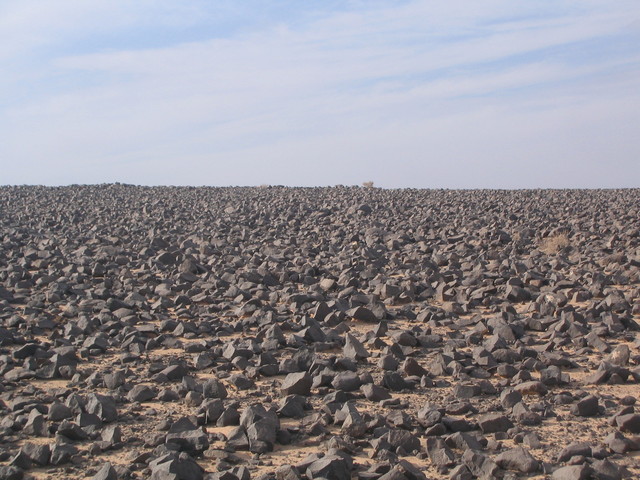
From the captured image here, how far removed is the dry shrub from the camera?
516 inches

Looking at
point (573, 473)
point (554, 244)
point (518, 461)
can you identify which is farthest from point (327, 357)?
point (554, 244)

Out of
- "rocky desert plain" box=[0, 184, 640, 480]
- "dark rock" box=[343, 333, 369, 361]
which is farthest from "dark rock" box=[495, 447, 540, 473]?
"dark rock" box=[343, 333, 369, 361]

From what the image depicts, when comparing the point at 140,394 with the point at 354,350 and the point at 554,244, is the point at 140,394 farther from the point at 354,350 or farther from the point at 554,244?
the point at 554,244

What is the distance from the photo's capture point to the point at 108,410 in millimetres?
5242

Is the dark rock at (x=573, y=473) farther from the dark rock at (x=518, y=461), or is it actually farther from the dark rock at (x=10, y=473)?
the dark rock at (x=10, y=473)

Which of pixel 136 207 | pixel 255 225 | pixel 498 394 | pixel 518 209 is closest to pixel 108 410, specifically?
pixel 498 394

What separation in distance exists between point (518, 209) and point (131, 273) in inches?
452

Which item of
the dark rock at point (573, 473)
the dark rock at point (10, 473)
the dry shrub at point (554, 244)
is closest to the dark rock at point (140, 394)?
the dark rock at point (10, 473)

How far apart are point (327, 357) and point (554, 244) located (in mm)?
7727

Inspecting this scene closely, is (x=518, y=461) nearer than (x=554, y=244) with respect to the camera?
Yes

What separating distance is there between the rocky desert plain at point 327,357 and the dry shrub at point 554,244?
0.15 feet

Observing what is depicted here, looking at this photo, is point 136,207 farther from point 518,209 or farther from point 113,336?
point 113,336

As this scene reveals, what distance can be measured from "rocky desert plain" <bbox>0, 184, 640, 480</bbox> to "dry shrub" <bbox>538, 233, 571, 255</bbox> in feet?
0.15

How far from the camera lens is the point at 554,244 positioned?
43.5ft
